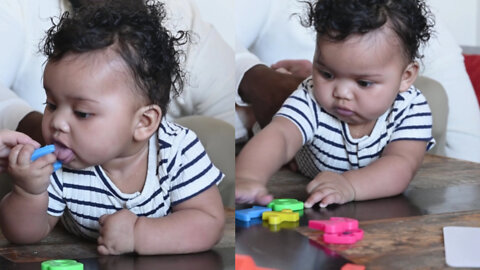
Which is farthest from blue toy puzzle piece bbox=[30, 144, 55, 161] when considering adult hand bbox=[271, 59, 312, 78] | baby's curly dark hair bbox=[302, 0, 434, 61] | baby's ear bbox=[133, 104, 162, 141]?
adult hand bbox=[271, 59, 312, 78]

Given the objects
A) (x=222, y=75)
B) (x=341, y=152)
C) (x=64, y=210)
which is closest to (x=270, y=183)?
(x=341, y=152)

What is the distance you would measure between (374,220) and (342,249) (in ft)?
0.43

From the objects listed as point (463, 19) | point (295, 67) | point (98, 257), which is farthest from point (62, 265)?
point (463, 19)

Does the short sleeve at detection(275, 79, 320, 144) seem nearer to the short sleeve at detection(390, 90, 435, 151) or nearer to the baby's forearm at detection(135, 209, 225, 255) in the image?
the short sleeve at detection(390, 90, 435, 151)

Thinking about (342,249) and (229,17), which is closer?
(342,249)

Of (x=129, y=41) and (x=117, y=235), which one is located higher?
(x=129, y=41)

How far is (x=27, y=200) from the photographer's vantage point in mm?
819

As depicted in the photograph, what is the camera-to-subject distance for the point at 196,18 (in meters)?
1.18

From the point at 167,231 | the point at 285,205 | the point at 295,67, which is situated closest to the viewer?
the point at 167,231

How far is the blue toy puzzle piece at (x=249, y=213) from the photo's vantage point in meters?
0.89

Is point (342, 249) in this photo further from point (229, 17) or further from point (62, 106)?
point (229, 17)

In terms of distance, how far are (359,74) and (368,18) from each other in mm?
77

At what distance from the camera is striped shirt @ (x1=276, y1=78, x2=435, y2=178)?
1105 millimetres

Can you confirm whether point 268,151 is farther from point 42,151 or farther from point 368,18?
point 42,151
